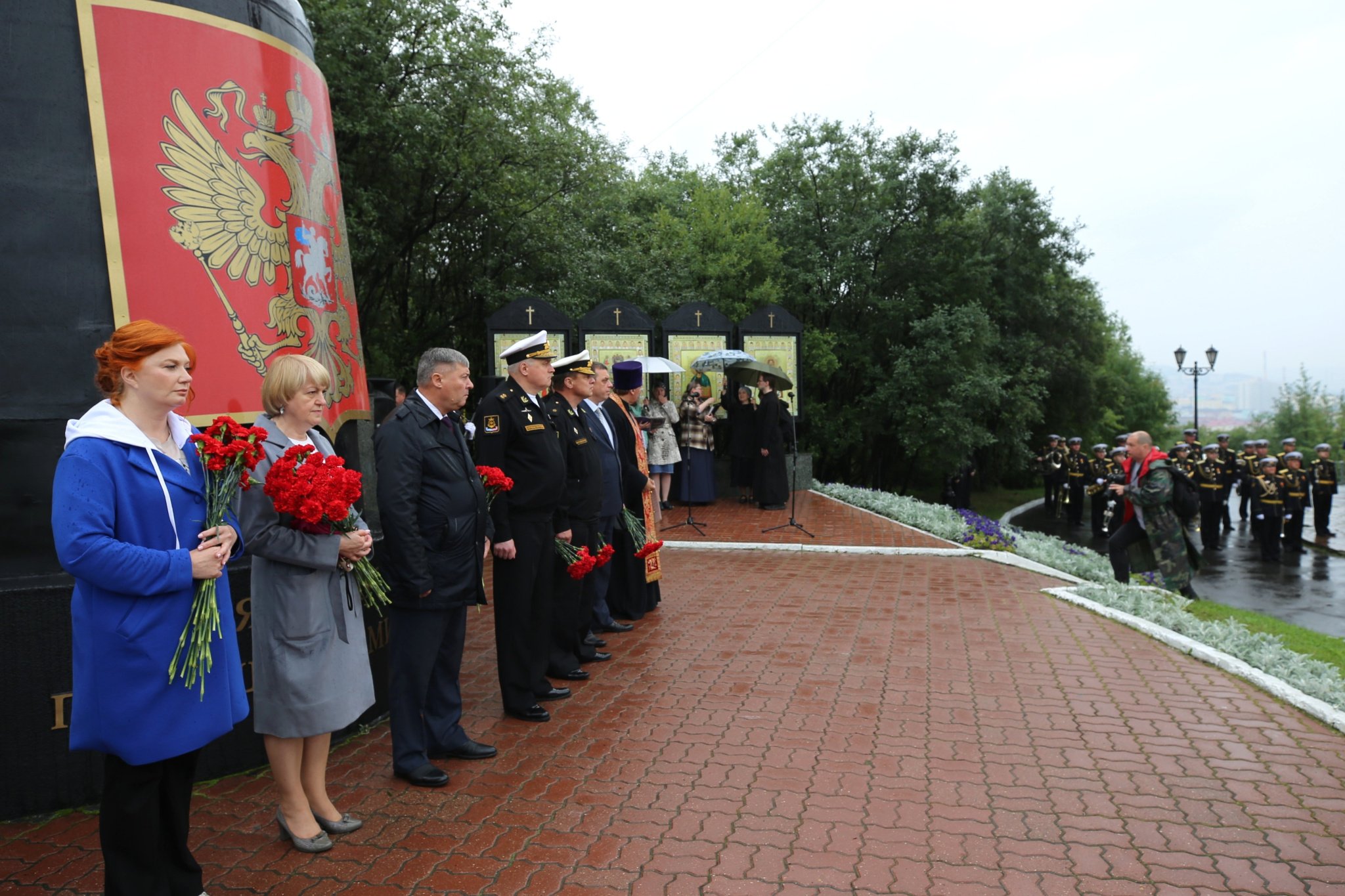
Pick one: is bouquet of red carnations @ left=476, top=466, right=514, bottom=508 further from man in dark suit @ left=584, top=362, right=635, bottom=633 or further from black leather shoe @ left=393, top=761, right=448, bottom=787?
man in dark suit @ left=584, top=362, right=635, bottom=633

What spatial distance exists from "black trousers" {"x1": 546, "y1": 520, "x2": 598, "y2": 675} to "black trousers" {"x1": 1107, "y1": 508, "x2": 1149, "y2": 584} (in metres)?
6.22

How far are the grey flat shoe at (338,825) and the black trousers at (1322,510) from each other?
2150 cm

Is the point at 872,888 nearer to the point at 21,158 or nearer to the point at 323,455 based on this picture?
the point at 323,455

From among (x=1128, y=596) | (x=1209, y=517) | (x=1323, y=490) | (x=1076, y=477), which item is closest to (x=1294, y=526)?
(x=1209, y=517)

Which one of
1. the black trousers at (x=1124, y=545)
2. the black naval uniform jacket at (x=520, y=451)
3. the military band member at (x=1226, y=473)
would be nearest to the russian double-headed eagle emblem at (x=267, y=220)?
the black naval uniform jacket at (x=520, y=451)

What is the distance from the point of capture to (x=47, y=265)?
13.1 feet

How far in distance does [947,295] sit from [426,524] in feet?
89.5

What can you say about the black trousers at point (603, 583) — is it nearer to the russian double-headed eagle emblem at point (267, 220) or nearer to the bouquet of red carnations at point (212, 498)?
the russian double-headed eagle emblem at point (267, 220)

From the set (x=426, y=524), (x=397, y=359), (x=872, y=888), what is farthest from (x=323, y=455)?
(x=397, y=359)

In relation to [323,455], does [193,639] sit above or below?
below

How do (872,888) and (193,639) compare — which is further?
(872,888)

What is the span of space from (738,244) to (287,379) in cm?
2391

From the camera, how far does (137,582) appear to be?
8.65 feet

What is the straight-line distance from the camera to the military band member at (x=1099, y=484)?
64.1ft
